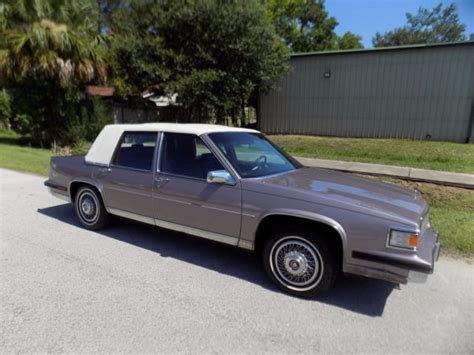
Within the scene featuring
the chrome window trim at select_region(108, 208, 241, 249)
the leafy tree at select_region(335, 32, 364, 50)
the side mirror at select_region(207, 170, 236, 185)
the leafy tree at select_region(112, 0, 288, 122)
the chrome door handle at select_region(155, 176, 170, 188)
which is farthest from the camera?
the leafy tree at select_region(335, 32, 364, 50)

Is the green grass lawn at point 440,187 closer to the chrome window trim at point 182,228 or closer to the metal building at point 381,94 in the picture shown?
the metal building at point 381,94

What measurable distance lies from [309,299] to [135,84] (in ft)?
44.9

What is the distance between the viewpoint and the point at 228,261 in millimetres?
4027

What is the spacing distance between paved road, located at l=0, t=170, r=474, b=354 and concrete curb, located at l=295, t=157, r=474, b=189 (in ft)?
10.6

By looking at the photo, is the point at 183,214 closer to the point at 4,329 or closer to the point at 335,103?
the point at 4,329

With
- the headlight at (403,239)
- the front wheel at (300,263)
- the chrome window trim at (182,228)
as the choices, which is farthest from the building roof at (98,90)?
the headlight at (403,239)

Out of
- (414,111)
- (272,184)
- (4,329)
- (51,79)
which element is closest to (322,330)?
(272,184)

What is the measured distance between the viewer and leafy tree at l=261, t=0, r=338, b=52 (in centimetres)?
3269

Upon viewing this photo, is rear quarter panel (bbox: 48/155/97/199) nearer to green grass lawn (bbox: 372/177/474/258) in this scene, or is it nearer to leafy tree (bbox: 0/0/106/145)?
green grass lawn (bbox: 372/177/474/258)

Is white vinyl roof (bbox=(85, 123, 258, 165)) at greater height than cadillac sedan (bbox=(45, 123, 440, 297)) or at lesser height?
greater

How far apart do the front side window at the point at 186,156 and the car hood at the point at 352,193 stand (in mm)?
747

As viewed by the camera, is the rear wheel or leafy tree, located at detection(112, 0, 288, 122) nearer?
the rear wheel

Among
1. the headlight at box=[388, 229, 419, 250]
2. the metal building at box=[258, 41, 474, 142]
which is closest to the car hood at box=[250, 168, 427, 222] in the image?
the headlight at box=[388, 229, 419, 250]

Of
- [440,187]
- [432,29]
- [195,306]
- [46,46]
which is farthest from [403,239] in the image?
[432,29]
